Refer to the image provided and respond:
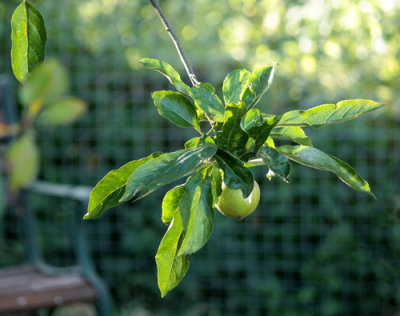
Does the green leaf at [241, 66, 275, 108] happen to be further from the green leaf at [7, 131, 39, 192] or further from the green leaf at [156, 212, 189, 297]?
the green leaf at [7, 131, 39, 192]

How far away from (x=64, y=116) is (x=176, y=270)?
8.0 inches

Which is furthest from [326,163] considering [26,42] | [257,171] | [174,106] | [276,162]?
[257,171]

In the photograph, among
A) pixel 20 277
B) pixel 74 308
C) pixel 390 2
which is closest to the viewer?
pixel 20 277

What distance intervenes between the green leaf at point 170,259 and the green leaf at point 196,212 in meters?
0.04

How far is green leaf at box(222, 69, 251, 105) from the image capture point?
51 cm

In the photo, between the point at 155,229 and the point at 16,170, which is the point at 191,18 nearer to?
the point at 155,229

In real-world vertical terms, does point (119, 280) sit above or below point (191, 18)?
below

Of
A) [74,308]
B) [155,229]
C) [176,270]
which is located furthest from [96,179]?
[176,270]

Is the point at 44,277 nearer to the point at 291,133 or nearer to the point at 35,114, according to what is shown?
the point at 291,133

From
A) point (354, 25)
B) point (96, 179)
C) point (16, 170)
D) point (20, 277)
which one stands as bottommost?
point (20, 277)

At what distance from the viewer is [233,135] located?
463mm

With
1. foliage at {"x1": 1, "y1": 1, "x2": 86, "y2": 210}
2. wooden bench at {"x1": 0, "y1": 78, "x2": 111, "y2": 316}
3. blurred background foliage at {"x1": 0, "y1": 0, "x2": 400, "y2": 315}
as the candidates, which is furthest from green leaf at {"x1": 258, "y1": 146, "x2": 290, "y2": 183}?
blurred background foliage at {"x1": 0, "y1": 0, "x2": 400, "y2": 315}

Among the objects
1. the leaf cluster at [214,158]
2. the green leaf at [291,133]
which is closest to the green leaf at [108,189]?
the leaf cluster at [214,158]

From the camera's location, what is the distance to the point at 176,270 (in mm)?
479
